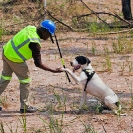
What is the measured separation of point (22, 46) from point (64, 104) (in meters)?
1.05

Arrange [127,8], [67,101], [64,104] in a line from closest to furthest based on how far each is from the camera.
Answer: [64,104] < [67,101] < [127,8]

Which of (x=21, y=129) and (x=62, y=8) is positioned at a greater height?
(x=62, y=8)

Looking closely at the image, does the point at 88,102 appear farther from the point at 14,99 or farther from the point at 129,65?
the point at 129,65

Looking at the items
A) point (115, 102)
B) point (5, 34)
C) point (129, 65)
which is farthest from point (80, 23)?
point (115, 102)

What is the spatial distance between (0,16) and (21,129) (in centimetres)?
1227

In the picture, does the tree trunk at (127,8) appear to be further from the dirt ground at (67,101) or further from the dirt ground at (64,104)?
the dirt ground at (64,104)

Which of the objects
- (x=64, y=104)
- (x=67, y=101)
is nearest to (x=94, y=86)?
(x=64, y=104)

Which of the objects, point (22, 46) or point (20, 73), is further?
point (20, 73)

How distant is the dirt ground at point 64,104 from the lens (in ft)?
19.2

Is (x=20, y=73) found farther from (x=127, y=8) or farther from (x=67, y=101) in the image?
(x=127, y=8)

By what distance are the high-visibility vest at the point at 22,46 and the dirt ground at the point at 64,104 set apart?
0.81m

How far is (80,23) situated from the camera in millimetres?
15617

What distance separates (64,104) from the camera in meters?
6.68

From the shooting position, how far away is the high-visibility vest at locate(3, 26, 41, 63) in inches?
247
